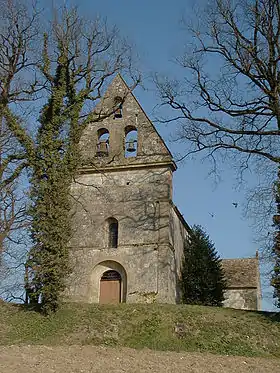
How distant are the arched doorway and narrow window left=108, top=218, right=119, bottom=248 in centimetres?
135

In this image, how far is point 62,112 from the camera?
20641 mm

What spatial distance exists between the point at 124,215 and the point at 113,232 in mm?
1047

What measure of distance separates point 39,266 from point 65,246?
1.13 m

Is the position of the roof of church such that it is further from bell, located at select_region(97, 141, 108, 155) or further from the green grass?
the green grass

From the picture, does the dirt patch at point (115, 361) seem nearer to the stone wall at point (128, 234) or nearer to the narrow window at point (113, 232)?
the stone wall at point (128, 234)

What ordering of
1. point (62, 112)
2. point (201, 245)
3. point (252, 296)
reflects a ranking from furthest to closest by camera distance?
point (252, 296) < point (201, 245) < point (62, 112)

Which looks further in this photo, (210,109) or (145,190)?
(145,190)

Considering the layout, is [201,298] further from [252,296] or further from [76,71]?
[76,71]

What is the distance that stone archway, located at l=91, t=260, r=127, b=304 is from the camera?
23859 millimetres

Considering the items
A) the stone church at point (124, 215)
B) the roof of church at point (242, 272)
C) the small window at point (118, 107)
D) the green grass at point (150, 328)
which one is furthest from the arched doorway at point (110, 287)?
the roof of church at point (242, 272)

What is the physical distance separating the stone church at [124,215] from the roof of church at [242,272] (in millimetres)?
8596

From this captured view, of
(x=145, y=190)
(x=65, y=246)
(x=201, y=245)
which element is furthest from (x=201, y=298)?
(x=65, y=246)

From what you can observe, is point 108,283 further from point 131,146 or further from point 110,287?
point 131,146

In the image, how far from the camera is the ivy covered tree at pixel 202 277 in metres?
25.6
